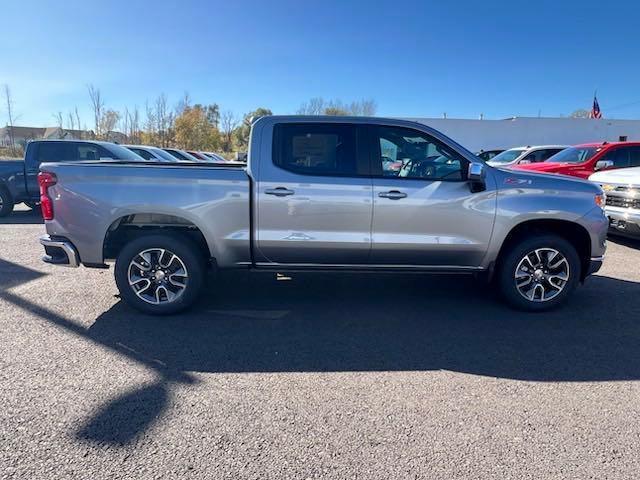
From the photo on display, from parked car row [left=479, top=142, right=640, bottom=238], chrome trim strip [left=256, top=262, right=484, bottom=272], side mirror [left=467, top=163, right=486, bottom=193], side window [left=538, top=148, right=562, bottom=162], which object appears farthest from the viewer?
side window [left=538, top=148, right=562, bottom=162]

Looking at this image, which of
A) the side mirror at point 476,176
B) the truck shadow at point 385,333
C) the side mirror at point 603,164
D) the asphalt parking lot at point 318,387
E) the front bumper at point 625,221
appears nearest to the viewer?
the asphalt parking lot at point 318,387

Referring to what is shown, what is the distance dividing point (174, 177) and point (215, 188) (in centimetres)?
41

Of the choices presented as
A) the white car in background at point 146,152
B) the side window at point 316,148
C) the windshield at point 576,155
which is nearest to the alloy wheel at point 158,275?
the side window at point 316,148

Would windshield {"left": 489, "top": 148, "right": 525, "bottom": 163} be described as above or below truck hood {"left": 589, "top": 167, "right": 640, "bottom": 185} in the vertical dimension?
above

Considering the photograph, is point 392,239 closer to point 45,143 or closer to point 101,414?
point 101,414

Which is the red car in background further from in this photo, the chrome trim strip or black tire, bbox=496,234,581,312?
the chrome trim strip

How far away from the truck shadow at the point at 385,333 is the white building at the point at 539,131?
2918cm

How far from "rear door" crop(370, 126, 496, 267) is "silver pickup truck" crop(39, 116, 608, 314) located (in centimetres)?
1

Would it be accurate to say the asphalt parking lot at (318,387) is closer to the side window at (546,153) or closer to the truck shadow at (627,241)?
the truck shadow at (627,241)

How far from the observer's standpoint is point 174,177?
4203 millimetres

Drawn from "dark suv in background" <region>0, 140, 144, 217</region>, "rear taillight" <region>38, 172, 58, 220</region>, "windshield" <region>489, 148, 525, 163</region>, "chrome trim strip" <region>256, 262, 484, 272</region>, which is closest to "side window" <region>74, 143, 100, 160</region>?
"dark suv in background" <region>0, 140, 144, 217</region>

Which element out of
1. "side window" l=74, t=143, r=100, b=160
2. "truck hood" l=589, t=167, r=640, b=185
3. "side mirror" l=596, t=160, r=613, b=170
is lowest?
"truck hood" l=589, t=167, r=640, b=185

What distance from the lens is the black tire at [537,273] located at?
15.0 feet

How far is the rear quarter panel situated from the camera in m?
4.21
